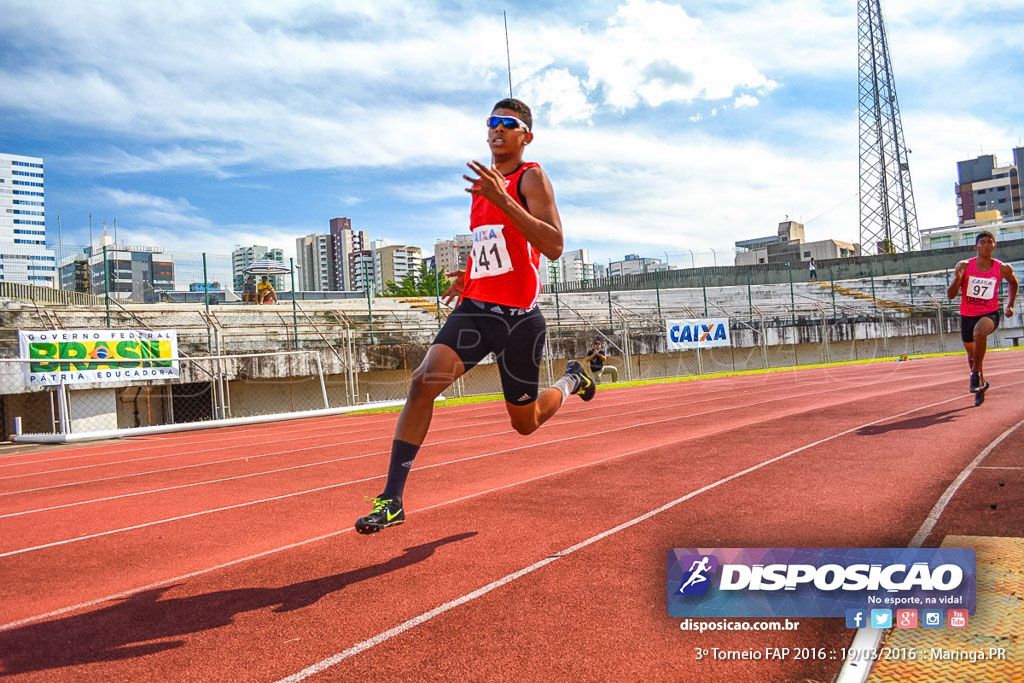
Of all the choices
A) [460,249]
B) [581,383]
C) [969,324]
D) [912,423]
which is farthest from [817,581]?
[460,249]

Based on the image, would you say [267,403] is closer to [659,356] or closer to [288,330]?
[288,330]

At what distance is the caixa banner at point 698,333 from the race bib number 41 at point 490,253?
2380cm

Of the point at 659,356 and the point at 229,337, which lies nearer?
the point at 229,337

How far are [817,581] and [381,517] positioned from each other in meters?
1.95

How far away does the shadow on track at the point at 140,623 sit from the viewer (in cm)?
274

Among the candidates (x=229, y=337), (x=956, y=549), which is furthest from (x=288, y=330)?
(x=956, y=549)

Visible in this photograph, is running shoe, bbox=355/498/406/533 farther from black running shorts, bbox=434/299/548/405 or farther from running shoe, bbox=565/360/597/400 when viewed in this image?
running shoe, bbox=565/360/597/400

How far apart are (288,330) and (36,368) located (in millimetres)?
7967

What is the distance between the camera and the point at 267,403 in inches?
757

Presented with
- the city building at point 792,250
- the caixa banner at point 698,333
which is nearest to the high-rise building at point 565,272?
the caixa banner at point 698,333

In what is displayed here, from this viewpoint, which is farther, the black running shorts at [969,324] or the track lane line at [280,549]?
the black running shorts at [969,324]

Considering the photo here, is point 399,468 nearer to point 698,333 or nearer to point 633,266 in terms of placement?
point 698,333

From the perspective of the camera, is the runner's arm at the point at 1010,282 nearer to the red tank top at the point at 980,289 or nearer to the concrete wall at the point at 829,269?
the red tank top at the point at 980,289

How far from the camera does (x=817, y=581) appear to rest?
302 centimetres
